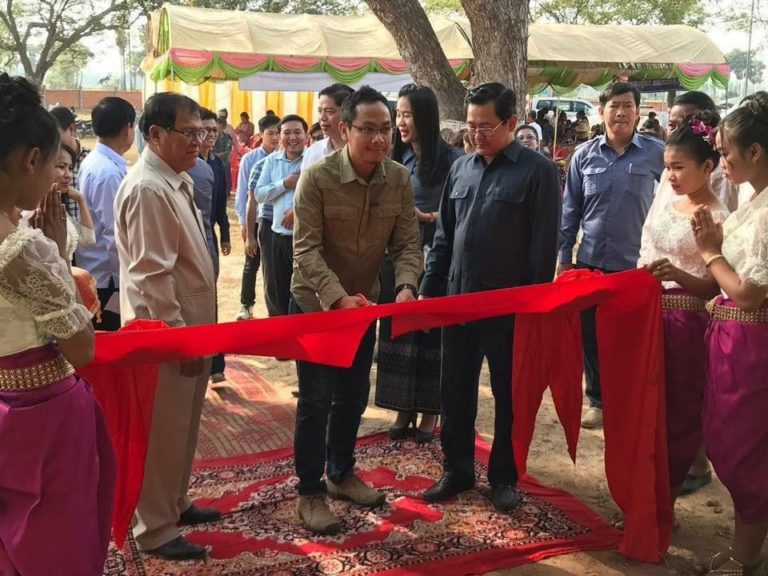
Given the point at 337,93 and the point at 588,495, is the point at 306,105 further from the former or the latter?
the point at 588,495

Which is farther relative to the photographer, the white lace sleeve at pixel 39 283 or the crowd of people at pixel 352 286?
the crowd of people at pixel 352 286

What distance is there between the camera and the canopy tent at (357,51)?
12.5m

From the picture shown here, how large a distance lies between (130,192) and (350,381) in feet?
4.04

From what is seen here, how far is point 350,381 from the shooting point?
3.39 meters

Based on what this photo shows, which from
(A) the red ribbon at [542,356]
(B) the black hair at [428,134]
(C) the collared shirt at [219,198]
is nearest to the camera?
(A) the red ribbon at [542,356]

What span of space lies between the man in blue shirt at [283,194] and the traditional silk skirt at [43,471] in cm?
296

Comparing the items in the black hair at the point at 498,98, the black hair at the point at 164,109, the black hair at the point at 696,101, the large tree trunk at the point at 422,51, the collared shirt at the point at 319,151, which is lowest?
the collared shirt at the point at 319,151

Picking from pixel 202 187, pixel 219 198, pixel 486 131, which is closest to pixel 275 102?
pixel 219 198

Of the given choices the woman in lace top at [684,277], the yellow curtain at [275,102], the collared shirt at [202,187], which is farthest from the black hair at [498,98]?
the yellow curtain at [275,102]

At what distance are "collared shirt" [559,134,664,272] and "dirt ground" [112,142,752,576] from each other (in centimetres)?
110

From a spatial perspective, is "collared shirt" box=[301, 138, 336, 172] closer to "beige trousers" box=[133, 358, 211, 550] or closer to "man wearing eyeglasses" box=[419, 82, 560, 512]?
"man wearing eyeglasses" box=[419, 82, 560, 512]

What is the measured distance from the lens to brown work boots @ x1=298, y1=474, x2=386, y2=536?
3.30 metres

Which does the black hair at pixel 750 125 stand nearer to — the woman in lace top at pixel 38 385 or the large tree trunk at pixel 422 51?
the woman in lace top at pixel 38 385

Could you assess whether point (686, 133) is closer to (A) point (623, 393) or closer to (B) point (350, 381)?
(A) point (623, 393)
